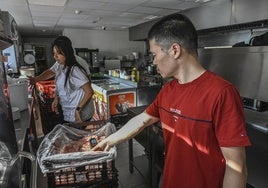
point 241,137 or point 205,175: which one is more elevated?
point 241,137

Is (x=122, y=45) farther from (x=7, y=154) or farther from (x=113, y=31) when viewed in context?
(x=7, y=154)

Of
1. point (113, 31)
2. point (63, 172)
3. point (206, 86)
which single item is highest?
point (113, 31)

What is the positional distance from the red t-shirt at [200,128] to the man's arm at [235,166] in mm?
34

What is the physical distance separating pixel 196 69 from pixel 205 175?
510 mm

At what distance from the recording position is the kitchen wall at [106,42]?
342 inches

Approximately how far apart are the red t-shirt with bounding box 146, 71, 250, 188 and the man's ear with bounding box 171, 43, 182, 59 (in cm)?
15

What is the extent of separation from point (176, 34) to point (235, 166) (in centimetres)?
62

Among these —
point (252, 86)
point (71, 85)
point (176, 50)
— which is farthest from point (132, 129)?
point (252, 86)

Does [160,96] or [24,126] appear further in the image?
[24,126]

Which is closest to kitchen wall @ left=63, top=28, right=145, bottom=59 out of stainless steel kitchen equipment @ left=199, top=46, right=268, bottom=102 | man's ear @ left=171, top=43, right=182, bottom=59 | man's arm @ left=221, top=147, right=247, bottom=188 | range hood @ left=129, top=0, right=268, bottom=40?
range hood @ left=129, top=0, right=268, bottom=40

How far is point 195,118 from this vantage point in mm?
931

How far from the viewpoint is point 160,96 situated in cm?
122

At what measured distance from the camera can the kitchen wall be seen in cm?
870

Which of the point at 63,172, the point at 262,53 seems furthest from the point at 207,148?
the point at 262,53
